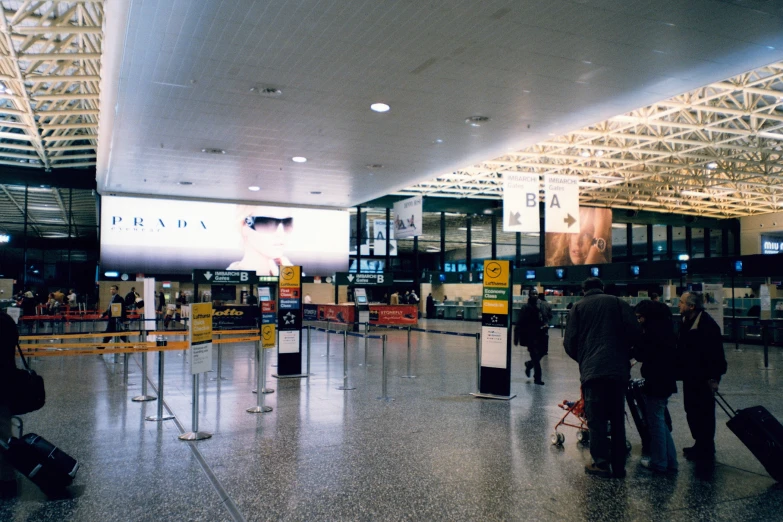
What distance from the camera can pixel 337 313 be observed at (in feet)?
83.2

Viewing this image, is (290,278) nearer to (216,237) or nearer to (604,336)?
(604,336)

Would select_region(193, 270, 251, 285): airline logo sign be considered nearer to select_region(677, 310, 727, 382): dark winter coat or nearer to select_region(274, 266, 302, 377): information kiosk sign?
select_region(274, 266, 302, 377): information kiosk sign

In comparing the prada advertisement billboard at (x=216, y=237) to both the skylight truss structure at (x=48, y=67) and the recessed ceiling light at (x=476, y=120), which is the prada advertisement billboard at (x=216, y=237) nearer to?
the skylight truss structure at (x=48, y=67)

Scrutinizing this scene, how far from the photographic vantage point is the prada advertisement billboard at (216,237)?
23.1 meters

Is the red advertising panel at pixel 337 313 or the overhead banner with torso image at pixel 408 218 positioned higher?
the overhead banner with torso image at pixel 408 218

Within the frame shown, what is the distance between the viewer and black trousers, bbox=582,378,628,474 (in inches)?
191

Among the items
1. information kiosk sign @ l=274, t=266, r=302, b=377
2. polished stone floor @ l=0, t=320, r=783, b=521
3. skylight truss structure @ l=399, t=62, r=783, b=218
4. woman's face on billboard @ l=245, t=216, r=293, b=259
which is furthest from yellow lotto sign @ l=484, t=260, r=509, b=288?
woman's face on billboard @ l=245, t=216, r=293, b=259

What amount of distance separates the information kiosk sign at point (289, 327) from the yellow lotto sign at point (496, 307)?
3.64 metres

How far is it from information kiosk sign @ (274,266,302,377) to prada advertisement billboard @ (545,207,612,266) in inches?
699

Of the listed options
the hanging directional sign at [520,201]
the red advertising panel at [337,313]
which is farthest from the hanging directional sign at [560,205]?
the red advertising panel at [337,313]

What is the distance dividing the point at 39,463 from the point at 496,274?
5.99m

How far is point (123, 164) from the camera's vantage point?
17.8 metres

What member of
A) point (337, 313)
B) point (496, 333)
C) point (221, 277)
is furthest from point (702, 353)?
point (337, 313)

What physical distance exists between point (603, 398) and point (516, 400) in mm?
3506
